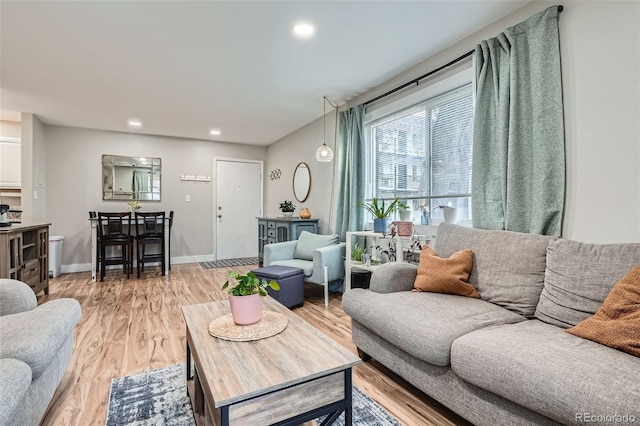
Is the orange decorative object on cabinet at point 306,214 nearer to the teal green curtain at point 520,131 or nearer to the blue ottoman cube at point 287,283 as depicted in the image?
the blue ottoman cube at point 287,283

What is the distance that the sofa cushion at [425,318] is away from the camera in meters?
1.46

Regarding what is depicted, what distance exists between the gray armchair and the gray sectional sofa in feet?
3.70

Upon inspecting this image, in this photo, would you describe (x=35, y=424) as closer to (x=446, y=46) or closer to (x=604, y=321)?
(x=604, y=321)

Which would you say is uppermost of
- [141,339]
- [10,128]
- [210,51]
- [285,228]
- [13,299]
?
[210,51]

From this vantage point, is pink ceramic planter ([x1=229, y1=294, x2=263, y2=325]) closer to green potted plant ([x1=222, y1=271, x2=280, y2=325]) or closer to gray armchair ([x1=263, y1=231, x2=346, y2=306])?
green potted plant ([x1=222, y1=271, x2=280, y2=325])

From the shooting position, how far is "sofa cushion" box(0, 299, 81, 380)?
4.14ft

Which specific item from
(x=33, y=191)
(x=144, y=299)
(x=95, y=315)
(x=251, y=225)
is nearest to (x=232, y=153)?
(x=251, y=225)

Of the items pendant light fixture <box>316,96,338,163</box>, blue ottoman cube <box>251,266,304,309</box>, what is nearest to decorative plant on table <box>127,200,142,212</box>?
blue ottoman cube <box>251,266,304,309</box>

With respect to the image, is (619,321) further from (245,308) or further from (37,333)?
(37,333)

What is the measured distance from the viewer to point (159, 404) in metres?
1.64

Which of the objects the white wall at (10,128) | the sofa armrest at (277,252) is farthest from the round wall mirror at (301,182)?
the white wall at (10,128)

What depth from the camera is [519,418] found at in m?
1.18

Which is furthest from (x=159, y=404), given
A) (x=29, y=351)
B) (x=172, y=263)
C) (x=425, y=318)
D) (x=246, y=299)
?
(x=172, y=263)

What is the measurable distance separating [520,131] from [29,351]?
2843 millimetres
